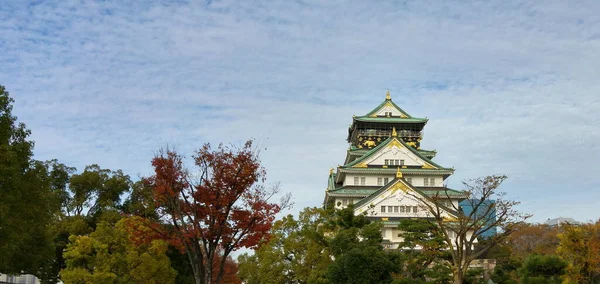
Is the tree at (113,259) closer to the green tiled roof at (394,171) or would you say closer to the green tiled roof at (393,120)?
A: the green tiled roof at (394,171)

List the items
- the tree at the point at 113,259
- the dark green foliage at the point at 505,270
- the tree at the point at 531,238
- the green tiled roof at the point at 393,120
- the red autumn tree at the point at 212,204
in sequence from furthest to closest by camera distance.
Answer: the green tiled roof at the point at 393,120, the tree at the point at 531,238, the dark green foliage at the point at 505,270, the tree at the point at 113,259, the red autumn tree at the point at 212,204

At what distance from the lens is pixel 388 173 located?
192ft

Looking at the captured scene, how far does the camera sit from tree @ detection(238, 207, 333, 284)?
34.6 metres

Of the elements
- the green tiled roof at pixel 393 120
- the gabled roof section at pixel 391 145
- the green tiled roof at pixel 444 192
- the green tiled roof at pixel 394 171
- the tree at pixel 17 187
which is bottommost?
the tree at pixel 17 187

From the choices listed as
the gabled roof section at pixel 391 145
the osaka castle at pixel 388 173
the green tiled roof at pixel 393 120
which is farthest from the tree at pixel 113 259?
the green tiled roof at pixel 393 120

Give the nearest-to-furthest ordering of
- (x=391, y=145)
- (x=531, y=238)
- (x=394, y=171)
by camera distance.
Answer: (x=394, y=171)
(x=391, y=145)
(x=531, y=238)

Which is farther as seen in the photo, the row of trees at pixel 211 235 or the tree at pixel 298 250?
the tree at pixel 298 250

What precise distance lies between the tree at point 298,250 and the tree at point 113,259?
6421 mm

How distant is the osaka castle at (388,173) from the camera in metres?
53.0

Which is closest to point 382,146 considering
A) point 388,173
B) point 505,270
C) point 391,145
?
point 391,145

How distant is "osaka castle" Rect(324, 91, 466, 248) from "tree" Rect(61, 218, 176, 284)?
1655 cm

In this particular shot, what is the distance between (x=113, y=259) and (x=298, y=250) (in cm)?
1078

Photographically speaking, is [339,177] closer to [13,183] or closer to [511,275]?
[511,275]

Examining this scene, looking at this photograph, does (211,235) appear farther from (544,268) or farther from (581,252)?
(581,252)
